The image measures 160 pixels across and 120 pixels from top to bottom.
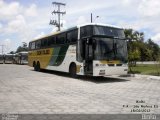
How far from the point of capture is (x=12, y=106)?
379 inches

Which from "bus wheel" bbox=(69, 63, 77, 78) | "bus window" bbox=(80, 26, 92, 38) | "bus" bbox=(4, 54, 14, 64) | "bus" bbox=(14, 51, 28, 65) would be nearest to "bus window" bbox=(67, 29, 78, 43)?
"bus window" bbox=(80, 26, 92, 38)

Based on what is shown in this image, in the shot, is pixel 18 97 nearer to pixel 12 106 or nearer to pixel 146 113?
pixel 12 106

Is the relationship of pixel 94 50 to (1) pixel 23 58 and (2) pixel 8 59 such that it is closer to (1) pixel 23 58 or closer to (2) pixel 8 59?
(1) pixel 23 58

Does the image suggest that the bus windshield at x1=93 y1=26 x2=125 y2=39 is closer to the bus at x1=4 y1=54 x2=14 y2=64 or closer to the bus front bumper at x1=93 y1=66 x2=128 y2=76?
the bus front bumper at x1=93 y1=66 x2=128 y2=76

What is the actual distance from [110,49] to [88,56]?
150 cm

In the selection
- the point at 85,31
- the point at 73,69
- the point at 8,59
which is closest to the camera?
the point at 85,31

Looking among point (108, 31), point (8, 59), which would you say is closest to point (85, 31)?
point (108, 31)

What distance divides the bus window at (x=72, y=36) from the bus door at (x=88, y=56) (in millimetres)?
1320

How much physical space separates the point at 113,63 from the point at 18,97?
8281 millimetres

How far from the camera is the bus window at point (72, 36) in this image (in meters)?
20.4

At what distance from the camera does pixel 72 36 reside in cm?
2109

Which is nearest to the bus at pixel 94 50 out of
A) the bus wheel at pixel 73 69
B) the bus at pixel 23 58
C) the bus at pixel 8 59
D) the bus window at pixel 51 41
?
the bus wheel at pixel 73 69

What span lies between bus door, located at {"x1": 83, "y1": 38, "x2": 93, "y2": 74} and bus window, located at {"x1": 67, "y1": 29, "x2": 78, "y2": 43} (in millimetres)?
1320

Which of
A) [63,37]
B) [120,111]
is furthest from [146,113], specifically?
[63,37]
